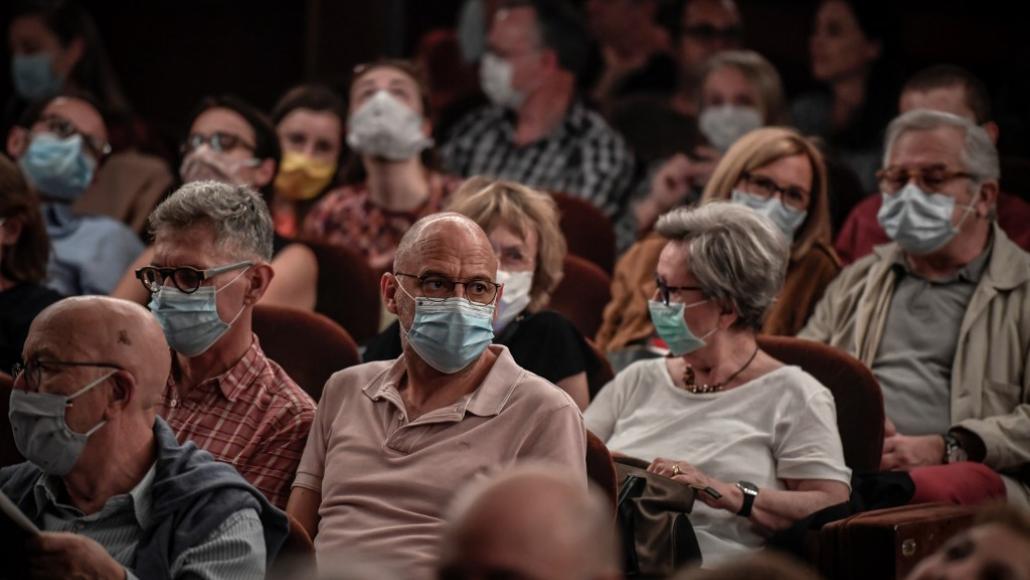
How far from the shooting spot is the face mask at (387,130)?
16.8 ft

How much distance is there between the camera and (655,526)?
283 centimetres

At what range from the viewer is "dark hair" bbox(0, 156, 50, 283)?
12.8 feet

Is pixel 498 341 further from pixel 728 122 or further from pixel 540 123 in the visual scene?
pixel 540 123

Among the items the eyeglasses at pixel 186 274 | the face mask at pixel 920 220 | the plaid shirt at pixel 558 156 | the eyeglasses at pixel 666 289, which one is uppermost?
the face mask at pixel 920 220

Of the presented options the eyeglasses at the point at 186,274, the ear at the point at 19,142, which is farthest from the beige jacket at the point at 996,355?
the ear at the point at 19,142

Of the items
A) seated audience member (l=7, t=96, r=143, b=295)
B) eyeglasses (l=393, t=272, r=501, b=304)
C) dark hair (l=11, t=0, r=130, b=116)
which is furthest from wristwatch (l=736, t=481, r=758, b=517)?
dark hair (l=11, t=0, r=130, b=116)

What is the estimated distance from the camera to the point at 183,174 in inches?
188

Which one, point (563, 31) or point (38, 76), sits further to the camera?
point (38, 76)

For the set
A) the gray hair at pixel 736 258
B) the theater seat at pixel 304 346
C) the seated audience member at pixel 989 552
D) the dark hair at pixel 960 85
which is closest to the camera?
the seated audience member at pixel 989 552

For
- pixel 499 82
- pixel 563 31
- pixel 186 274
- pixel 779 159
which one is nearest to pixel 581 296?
pixel 779 159

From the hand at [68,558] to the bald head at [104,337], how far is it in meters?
0.30

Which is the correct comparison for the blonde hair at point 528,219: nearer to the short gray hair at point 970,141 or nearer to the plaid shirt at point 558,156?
the short gray hair at point 970,141

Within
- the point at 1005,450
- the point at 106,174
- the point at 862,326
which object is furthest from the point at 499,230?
the point at 106,174

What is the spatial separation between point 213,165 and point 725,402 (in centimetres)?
208
